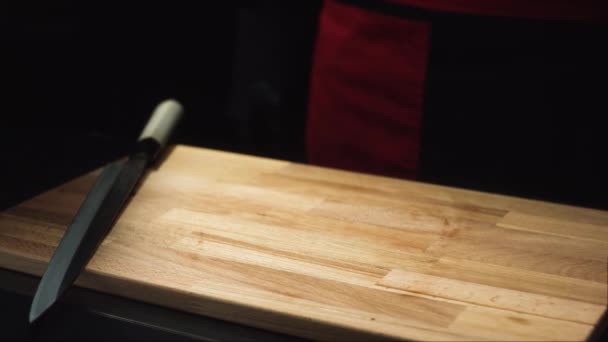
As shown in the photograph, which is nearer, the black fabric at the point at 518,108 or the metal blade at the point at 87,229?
the metal blade at the point at 87,229

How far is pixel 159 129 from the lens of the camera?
886mm

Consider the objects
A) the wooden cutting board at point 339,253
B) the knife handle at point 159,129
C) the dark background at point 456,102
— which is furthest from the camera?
the dark background at point 456,102

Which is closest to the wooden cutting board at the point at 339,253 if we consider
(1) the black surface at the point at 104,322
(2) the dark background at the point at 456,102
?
(1) the black surface at the point at 104,322

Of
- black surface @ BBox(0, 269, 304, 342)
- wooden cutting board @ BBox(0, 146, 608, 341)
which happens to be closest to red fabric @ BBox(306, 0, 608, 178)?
wooden cutting board @ BBox(0, 146, 608, 341)

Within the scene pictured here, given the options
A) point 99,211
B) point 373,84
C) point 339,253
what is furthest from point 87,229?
point 373,84

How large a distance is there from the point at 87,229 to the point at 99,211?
0.04m

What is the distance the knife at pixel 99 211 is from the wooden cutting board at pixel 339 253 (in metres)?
0.01

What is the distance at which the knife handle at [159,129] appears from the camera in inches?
33.7

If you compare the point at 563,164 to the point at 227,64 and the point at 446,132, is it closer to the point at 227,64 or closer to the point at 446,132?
the point at 446,132

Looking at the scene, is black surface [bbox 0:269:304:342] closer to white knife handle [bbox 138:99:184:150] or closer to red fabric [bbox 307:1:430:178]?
white knife handle [bbox 138:99:184:150]

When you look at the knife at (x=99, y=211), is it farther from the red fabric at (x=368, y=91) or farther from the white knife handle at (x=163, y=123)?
the red fabric at (x=368, y=91)

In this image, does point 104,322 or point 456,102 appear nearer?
point 104,322

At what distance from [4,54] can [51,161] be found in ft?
0.73

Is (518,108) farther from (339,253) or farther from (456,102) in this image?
(339,253)
